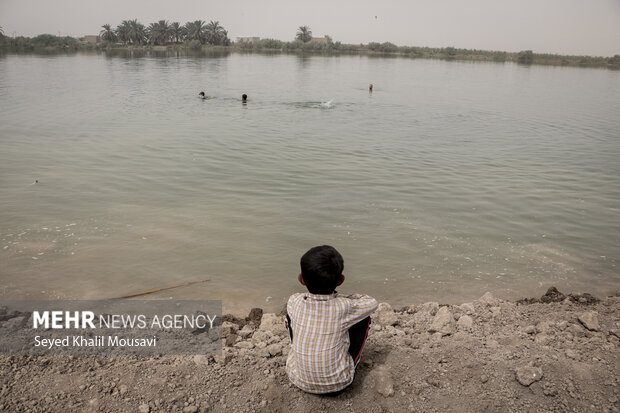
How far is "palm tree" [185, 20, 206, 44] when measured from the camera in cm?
11250

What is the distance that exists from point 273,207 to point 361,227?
6.33 ft

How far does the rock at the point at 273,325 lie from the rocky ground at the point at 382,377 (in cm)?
27

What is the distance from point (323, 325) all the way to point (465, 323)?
1975 millimetres

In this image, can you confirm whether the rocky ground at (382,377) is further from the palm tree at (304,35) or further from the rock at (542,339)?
the palm tree at (304,35)

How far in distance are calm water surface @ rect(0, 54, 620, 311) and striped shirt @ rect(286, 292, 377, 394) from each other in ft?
8.10

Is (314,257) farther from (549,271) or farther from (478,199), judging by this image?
(478,199)

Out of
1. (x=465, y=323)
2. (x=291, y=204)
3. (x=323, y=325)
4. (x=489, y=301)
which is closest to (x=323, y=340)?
(x=323, y=325)

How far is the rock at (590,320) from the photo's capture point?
3910mm

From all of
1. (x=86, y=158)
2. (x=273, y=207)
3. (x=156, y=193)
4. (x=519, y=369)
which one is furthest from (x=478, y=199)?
(x=86, y=158)

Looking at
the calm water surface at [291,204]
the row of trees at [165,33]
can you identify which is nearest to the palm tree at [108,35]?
the row of trees at [165,33]

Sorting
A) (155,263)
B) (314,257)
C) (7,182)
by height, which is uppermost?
(314,257)

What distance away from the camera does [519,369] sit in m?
3.18

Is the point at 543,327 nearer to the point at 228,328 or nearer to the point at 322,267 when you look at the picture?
the point at 322,267

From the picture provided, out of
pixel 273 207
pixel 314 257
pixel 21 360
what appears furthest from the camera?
pixel 273 207
